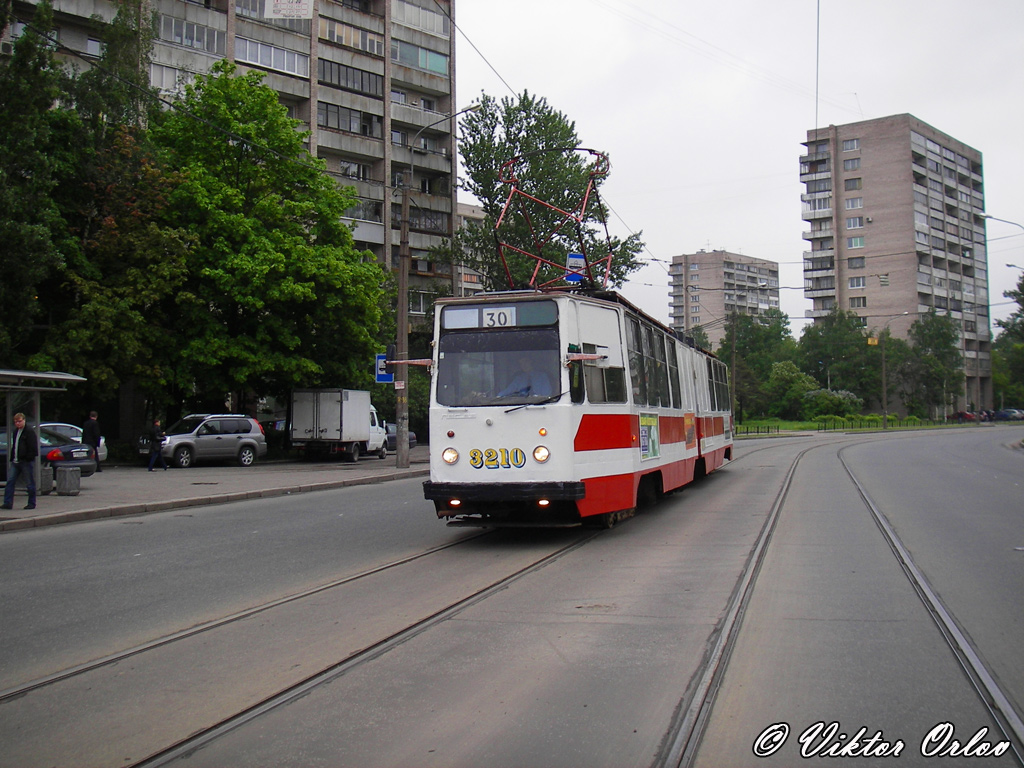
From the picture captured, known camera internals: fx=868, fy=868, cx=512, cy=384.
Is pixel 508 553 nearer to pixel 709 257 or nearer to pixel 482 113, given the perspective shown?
pixel 482 113

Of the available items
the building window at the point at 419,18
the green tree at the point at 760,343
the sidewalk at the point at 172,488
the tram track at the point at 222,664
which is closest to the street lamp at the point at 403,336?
the sidewalk at the point at 172,488

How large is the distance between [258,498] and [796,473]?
1337 cm

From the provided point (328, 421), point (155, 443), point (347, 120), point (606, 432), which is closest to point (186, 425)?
point (155, 443)

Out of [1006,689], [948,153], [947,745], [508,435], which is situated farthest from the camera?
[948,153]

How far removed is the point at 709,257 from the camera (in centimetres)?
13938

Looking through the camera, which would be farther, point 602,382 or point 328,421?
point 328,421

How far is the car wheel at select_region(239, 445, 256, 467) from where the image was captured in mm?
30281

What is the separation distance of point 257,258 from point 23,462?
16322 millimetres

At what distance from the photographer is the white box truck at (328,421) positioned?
32594mm

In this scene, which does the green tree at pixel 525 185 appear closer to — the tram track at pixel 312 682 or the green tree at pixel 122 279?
the green tree at pixel 122 279

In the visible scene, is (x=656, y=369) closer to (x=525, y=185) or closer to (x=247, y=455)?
(x=247, y=455)

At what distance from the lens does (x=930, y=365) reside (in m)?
89.1

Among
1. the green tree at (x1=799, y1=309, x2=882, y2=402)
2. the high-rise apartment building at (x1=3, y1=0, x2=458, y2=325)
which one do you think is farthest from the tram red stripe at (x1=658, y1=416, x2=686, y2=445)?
the green tree at (x1=799, y1=309, x2=882, y2=402)

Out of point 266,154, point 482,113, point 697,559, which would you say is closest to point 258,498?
point 697,559
